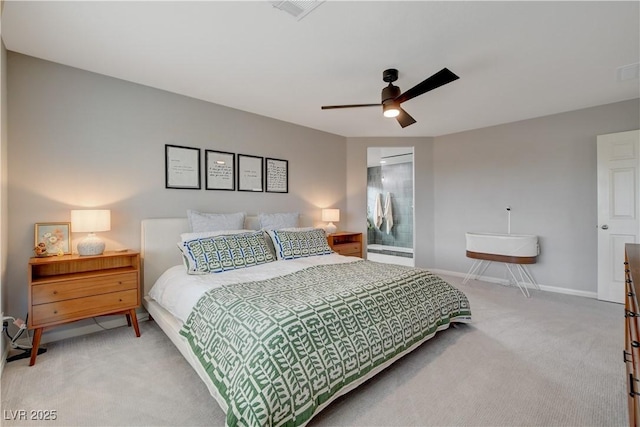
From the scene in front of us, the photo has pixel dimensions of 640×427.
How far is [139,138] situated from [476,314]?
404 cm

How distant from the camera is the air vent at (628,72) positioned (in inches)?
103

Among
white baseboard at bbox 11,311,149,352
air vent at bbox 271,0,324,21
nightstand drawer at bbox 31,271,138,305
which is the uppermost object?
air vent at bbox 271,0,324,21

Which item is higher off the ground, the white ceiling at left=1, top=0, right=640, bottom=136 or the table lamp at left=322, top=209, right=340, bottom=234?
the white ceiling at left=1, top=0, right=640, bottom=136

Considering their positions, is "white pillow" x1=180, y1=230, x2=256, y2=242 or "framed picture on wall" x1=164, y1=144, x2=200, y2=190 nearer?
"white pillow" x1=180, y1=230, x2=256, y2=242

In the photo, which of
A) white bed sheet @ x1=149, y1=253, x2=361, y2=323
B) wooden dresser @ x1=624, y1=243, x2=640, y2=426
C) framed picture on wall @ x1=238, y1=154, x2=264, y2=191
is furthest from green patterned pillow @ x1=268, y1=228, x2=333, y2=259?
wooden dresser @ x1=624, y1=243, x2=640, y2=426

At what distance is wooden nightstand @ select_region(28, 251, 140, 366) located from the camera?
84.7 inches

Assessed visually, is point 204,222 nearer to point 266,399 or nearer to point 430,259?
point 266,399

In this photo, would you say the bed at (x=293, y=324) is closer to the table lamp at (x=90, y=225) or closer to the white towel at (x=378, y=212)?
the table lamp at (x=90, y=225)

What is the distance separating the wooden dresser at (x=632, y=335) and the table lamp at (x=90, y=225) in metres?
3.28

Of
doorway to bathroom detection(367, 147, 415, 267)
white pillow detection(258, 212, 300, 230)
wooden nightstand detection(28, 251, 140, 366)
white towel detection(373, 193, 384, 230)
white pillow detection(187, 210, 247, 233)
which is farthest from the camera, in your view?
white towel detection(373, 193, 384, 230)

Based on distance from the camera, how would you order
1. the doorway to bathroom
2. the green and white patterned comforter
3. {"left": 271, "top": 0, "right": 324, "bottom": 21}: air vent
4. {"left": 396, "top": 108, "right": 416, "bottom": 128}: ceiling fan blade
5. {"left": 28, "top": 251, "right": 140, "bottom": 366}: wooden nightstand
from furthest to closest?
the doorway to bathroom, {"left": 396, "top": 108, "right": 416, "bottom": 128}: ceiling fan blade, {"left": 28, "top": 251, "right": 140, "bottom": 366}: wooden nightstand, {"left": 271, "top": 0, "right": 324, "bottom": 21}: air vent, the green and white patterned comforter

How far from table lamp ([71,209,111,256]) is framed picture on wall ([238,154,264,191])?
154 cm

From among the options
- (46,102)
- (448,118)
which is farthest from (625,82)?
(46,102)

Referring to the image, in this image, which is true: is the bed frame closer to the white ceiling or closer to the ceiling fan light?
the white ceiling
